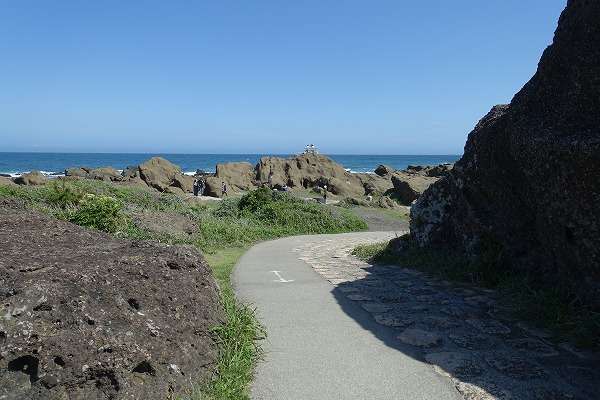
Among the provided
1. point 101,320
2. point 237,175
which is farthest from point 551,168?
point 237,175

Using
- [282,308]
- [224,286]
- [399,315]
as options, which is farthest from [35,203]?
[399,315]

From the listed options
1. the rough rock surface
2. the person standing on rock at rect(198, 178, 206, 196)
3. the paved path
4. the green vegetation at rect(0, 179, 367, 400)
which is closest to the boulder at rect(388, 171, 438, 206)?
the green vegetation at rect(0, 179, 367, 400)

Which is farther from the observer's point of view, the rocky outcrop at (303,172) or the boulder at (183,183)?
the rocky outcrop at (303,172)

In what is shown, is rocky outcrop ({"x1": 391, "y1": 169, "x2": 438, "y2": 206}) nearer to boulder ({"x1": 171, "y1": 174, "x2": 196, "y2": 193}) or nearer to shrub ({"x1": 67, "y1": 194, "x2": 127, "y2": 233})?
boulder ({"x1": 171, "y1": 174, "x2": 196, "y2": 193})

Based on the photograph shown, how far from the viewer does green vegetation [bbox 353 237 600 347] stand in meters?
5.94

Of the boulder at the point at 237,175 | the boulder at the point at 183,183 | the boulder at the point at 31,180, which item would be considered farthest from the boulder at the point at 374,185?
the boulder at the point at 31,180

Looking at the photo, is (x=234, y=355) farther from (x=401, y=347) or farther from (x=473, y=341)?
(x=473, y=341)

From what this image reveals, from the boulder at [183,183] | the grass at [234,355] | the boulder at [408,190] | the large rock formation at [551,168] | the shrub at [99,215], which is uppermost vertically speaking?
the large rock formation at [551,168]

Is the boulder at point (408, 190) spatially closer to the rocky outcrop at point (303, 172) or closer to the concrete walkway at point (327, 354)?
the rocky outcrop at point (303, 172)

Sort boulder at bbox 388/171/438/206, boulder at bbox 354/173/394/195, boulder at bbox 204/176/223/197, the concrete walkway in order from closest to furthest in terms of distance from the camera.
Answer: the concrete walkway < boulder at bbox 388/171/438/206 < boulder at bbox 204/176/223/197 < boulder at bbox 354/173/394/195

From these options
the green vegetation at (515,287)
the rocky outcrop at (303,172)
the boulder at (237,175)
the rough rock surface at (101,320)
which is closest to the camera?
the rough rock surface at (101,320)

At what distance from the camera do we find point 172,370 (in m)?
4.31

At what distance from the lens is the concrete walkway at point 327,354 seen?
464 cm

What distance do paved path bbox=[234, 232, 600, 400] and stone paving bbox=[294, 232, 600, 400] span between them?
0.4 inches
